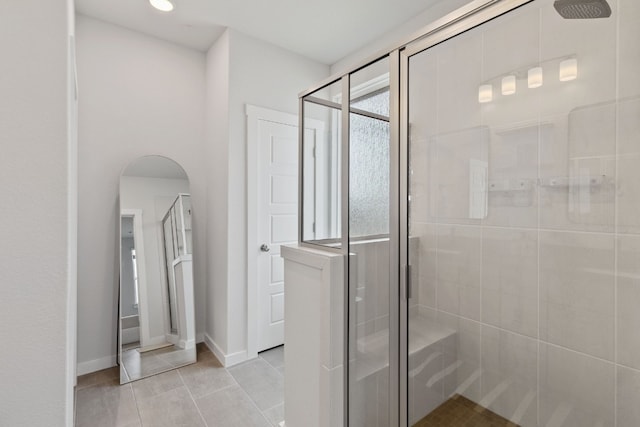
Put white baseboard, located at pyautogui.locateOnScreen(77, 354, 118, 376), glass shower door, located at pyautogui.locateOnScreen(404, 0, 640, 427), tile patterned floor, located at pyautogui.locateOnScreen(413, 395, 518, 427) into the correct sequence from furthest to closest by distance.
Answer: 1. white baseboard, located at pyautogui.locateOnScreen(77, 354, 118, 376)
2. tile patterned floor, located at pyautogui.locateOnScreen(413, 395, 518, 427)
3. glass shower door, located at pyautogui.locateOnScreen(404, 0, 640, 427)

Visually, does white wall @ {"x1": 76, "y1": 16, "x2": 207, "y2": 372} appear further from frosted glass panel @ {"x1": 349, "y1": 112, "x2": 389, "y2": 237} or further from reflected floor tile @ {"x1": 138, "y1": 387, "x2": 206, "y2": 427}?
frosted glass panel @ {"x1": 349, "y1": 112, "x2": 389, "y2": 237}

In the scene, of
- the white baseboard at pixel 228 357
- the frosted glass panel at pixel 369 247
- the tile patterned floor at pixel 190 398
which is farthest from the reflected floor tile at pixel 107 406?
the frosted glass panel at pixel 369 247

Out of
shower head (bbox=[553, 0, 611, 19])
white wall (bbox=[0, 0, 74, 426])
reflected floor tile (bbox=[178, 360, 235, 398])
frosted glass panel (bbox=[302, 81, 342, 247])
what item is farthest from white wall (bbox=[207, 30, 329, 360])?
shower head (bbox=[553, 0, 611, 19])

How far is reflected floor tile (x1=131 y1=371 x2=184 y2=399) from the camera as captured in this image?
2117 mm

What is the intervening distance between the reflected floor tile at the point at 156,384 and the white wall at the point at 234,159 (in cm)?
39

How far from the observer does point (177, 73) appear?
2768 mm

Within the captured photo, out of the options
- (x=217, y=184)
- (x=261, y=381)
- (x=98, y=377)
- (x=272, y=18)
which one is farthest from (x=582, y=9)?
(x=98, y=377)

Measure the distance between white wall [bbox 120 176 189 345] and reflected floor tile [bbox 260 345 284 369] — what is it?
85cm

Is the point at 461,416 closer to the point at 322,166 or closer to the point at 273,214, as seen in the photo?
the point at 322,166

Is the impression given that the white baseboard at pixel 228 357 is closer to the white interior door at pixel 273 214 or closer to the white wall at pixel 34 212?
the white interior door at pixel 273 214

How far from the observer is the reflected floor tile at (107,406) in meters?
1.83

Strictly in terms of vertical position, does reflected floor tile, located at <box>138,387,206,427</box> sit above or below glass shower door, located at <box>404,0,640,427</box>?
below

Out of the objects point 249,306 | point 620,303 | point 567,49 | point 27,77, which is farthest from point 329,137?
point 249,306

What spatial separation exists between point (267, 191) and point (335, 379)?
5.60 feet
